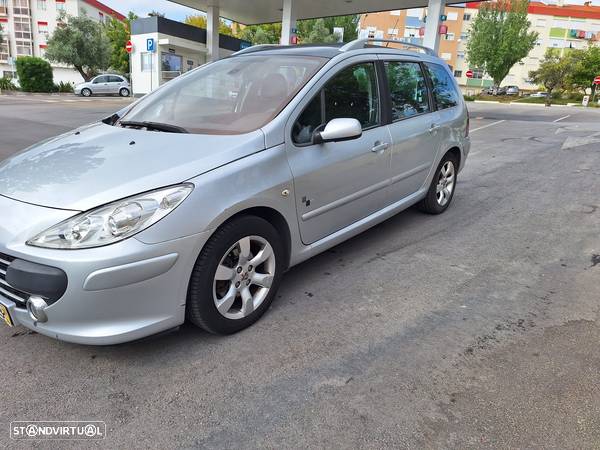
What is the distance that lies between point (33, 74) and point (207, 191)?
3543 centimetres

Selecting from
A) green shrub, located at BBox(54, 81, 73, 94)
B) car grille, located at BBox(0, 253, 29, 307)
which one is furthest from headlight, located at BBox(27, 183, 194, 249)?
green shrub, located at BBox(54, 81, 73, 94)

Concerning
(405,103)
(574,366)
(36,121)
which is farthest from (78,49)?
(574,366)

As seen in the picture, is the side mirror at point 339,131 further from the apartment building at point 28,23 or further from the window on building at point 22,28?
the window on building at point 22,28

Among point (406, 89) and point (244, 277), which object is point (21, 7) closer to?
point (406, 89)

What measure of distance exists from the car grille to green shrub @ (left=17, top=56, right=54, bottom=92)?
115 ft

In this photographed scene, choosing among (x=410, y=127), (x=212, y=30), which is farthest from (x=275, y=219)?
(x=212, y=30)

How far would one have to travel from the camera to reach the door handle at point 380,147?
366cm

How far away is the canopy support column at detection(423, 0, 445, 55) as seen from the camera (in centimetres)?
1906

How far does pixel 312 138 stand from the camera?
123 inches

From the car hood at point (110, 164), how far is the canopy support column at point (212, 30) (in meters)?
24.4

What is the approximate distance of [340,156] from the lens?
332 cm

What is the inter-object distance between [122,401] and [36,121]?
1258cm

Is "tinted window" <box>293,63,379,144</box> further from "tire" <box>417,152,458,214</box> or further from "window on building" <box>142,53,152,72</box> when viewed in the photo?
"window on building" <box>142,53,152,72</box>

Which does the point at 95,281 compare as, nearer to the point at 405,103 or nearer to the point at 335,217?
the point at 335,217
